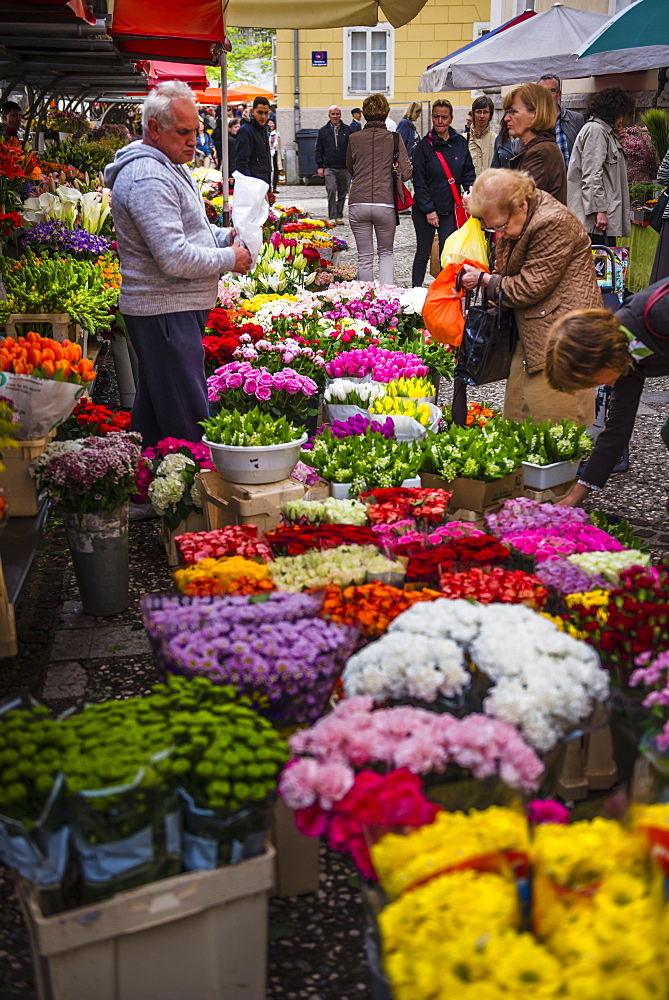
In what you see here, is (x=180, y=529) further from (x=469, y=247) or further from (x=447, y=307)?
(x=469, y=247)

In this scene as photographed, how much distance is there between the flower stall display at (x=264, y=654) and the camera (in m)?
2.22

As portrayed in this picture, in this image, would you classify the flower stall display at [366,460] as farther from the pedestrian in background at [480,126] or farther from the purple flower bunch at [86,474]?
the pedestrian in background at [480,126]

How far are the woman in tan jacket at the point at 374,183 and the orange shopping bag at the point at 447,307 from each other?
4.88 m

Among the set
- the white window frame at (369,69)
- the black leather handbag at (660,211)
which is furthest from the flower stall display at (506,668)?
the white window frame at (369,69)

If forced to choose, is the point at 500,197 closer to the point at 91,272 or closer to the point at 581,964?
the point at 91,272

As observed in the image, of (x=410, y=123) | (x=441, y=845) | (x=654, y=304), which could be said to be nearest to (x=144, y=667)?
(x=441, y=845)

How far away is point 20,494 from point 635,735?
2.68 m

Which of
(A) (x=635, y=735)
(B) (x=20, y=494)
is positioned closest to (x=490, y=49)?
(B) (x=20, y=494)

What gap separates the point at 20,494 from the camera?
4012mm

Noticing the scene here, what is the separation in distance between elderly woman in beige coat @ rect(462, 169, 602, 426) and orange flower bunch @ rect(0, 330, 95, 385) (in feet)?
6.65

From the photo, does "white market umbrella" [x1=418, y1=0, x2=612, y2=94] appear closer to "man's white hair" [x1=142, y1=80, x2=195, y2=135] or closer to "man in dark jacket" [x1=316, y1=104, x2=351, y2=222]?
"man's white hair" [x1=142, y1=80, x2=195, y2=135]

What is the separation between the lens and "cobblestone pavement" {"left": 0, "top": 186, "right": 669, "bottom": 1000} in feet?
7.59

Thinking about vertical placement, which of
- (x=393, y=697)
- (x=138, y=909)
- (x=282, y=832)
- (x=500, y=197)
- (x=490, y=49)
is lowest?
(x=282, y=832)

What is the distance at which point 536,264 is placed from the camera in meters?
4.61
